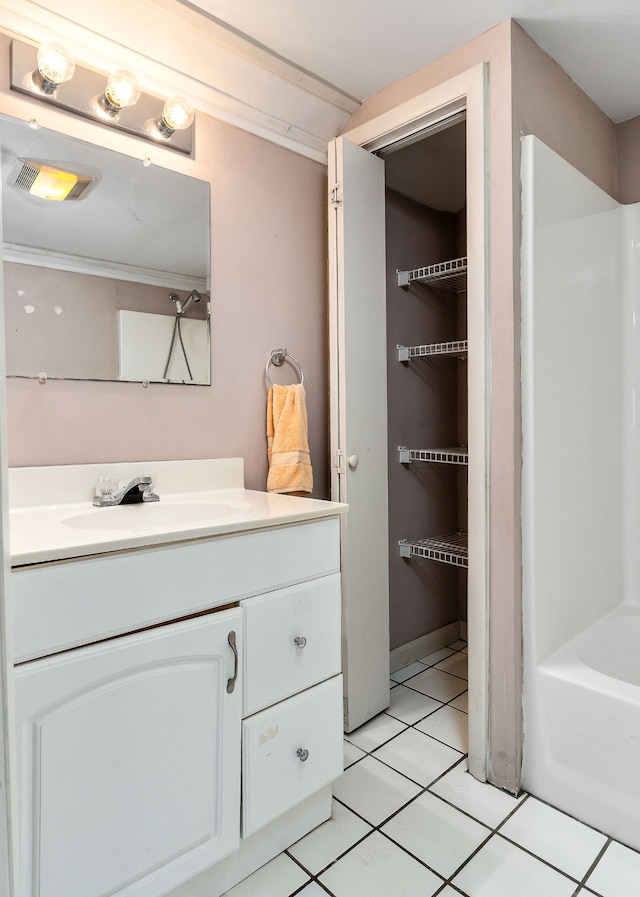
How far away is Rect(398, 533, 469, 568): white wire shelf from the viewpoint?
210cm

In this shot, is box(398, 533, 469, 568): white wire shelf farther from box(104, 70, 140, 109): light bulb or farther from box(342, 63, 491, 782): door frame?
box(104, 70, 140, 109): light bulb

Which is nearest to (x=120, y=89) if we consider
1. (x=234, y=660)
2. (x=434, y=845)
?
(x=234, y=660)

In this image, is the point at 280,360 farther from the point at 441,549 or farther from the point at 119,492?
the point at 441,549

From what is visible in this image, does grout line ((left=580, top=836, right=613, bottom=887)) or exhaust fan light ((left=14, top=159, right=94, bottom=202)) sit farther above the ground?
exhaust fan light ((left=14, top=159, right=94, bottom=202))

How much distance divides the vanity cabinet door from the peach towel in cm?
67

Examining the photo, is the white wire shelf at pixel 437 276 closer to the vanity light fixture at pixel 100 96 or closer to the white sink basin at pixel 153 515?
the vanity light fixture at pixel 100 96

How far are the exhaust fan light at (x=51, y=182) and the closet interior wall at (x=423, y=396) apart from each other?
1.27 meters

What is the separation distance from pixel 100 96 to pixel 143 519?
113 cm

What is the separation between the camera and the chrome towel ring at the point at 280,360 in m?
1.88

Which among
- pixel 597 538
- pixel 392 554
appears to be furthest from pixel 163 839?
pixel 597 538

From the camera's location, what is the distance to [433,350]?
7.20 feet

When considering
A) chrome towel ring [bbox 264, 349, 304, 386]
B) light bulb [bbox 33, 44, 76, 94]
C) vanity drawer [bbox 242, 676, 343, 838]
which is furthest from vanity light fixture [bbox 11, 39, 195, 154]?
vanity drawer [bbox 242, 676, 343, 838]

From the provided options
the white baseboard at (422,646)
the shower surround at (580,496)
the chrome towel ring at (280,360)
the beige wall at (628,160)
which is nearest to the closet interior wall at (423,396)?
the white baseboard at (422,646)

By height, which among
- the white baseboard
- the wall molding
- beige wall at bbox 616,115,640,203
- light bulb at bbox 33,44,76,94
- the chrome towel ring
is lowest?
the white baseboard
